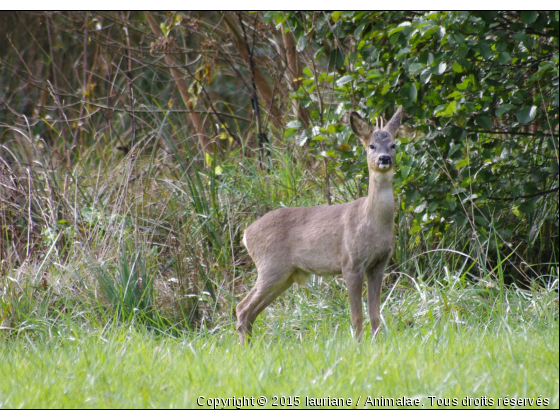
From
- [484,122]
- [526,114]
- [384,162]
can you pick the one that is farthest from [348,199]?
[526,114]

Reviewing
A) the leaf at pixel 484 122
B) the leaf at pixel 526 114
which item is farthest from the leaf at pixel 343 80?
the leaf at pixel 526 114

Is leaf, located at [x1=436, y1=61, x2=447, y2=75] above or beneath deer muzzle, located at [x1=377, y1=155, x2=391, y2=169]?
above

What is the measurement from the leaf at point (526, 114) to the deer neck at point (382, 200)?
3.11 feet

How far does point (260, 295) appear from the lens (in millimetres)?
5469

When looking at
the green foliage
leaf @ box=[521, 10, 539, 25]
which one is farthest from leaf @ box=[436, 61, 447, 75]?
leaf @ box=[521, 10, 539, 25]

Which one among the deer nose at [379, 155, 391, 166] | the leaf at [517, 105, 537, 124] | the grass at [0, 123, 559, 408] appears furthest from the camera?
the leaf at [517, 105, 537, 124]

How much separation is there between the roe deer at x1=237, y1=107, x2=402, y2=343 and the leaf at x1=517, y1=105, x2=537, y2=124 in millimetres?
803

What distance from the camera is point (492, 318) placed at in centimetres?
516

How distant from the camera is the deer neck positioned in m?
5.05

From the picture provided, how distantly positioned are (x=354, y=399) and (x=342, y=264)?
1.89 metres

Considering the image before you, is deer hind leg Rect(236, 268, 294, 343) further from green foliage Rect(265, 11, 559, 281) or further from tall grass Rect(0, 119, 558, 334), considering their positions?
green foliage Rect(265, 11, 559, 281)

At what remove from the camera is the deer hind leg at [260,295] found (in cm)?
545

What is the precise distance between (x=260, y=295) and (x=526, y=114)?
223 centimetres
